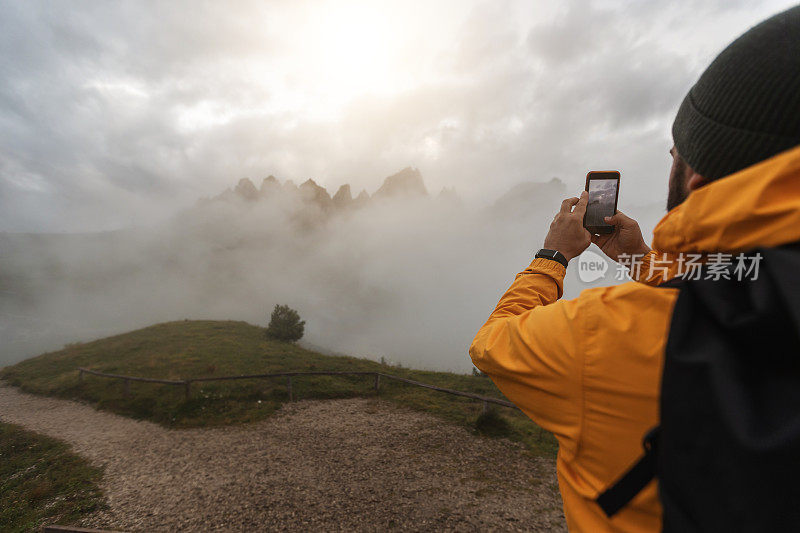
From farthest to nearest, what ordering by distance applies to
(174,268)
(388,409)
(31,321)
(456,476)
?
(174,268) → (31,321) → (388,409) → (456,476)

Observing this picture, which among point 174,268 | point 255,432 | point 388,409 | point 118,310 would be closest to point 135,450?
point 255,432

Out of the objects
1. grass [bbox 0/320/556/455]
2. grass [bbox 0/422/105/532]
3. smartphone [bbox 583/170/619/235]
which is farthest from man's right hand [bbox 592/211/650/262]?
grass [bbox 0/422/105/532]

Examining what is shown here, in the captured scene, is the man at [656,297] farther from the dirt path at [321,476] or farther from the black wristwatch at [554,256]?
the dirt path at [321,476]

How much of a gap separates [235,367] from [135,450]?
985 cm

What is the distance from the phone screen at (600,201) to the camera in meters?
2.25

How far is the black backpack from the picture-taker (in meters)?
0.64

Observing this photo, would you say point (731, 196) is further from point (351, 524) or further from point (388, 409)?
point (388, 409)

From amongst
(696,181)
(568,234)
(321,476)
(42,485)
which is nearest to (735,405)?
(696,181)

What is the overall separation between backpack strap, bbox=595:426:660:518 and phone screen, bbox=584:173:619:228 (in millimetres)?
1669

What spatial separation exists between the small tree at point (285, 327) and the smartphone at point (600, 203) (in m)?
31.5

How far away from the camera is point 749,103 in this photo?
0.99 meters

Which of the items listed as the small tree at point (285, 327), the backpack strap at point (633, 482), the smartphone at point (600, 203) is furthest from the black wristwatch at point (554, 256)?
the small tree at point (285, 327)

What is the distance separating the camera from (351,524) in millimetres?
6355

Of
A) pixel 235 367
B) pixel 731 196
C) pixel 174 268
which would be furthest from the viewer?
pixel 174 268
